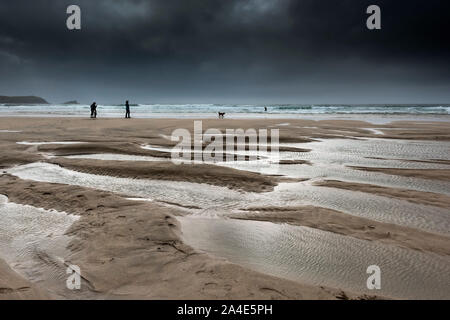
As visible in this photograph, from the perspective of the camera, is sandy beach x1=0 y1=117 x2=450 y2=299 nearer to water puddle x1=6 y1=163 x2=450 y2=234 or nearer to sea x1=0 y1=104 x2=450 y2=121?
water puddle x1=6 y1=163 x2=450 y2=234

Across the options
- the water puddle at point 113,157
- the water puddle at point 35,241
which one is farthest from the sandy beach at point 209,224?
the water puddle at point 113,157

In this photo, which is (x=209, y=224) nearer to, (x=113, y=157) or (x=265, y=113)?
(x=113, y=157)

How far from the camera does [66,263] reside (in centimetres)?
295

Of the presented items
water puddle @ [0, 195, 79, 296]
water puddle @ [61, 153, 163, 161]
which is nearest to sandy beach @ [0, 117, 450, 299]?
water puddle @ [0, 195, 79, 296]

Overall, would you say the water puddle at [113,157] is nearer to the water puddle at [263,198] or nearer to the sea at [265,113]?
the water puddle at [263,198]

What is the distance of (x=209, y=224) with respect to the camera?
3.98 m

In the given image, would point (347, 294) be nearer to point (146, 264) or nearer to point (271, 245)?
point (271, 245)

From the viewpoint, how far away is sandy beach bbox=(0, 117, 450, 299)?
2.59 metres

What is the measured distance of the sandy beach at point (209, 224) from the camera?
2.59 metres

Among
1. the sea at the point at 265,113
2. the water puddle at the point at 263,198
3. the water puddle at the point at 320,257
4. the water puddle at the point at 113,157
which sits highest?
the sea at the point at 265,113

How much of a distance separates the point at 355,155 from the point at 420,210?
4889mm

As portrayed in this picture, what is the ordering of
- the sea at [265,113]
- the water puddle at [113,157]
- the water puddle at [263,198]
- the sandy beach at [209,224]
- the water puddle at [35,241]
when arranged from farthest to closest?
the sea at [265,113], the water puddle at [113,157], the water puddle at [263,198], the water puddle at [35,241], the sandy beach at [209,224]

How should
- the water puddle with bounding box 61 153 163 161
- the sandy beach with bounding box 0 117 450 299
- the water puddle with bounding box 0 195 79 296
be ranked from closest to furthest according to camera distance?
the sandy beach with bounding box 0 117 450 299 → the water puddle with bounding box 0 195 79 296 → the water puddle with bounding box 61 153 163 161

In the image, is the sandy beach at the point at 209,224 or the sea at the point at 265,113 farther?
the sea at the point at 265,113
